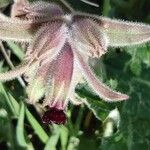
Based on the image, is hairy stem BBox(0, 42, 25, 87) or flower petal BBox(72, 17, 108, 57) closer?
flower petal BBox(72, 17, 108, 57)

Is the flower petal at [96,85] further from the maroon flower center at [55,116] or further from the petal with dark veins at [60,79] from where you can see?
the maroon flower center at [55,116]

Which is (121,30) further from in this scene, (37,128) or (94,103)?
(37,128)

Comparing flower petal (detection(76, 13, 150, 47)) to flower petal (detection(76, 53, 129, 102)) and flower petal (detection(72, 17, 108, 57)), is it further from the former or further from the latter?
flower petal (detection(76, 53, 129, 102))

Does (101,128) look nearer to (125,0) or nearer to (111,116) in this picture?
(111,116)

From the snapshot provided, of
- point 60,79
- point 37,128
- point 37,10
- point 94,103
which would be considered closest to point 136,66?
point 94,103

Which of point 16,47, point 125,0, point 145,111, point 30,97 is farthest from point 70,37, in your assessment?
point 125,0

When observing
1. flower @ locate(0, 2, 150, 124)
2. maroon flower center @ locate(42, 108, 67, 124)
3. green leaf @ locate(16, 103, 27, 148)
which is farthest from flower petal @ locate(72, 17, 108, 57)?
green leaf @ locate(16, 103, 27, 148)

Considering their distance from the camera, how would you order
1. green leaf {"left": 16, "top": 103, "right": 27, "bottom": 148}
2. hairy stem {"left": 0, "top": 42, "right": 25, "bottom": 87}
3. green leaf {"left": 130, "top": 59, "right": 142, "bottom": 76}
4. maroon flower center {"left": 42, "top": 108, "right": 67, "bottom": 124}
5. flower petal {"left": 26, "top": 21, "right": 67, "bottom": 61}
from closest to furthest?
flower petal {"left": 26, "top": 21, "right": 67, "bottom": 61} < maroon flower center {"left": 42, "top": 108, "right": 67, "bottom": 124} < green leaf {"left": 16, "top": 103, "right": 27, "bottom": 148} < hairy stem {"left": 0, "top": 42, "right": 25, "bottom": 87} < green leaf {"left": 130, "top": 59, "right": 142, "bottom": 76}
